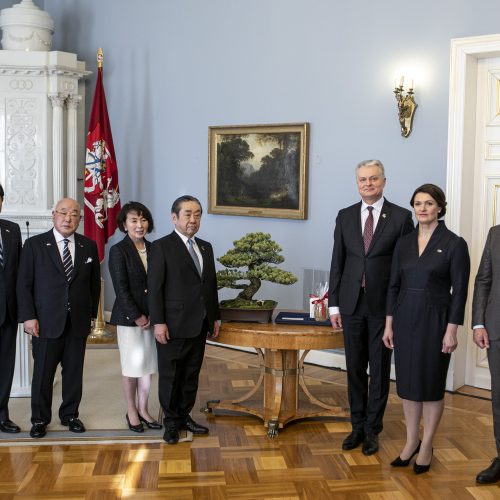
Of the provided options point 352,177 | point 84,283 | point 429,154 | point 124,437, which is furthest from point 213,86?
point 124,437

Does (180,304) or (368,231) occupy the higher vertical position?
(368,231)

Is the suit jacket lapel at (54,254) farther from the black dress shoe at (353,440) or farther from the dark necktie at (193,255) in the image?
the black dress shoe at (353,440)

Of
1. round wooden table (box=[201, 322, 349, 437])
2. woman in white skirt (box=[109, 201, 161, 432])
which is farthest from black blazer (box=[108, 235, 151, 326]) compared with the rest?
round wooden table (box=[201, 322, 349, 437])

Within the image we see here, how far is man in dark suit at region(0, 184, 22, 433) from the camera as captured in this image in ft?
15.1

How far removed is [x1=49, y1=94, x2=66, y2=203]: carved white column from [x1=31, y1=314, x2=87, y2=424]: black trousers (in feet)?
11.1

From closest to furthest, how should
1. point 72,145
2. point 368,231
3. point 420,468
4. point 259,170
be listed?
point 420,468 < point 368,231 < point 259,170 < point 72,145

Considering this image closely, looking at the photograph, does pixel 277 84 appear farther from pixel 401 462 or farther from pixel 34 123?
pixel 401 462

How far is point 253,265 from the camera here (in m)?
5.06

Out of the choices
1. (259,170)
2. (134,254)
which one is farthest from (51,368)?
(259,170)

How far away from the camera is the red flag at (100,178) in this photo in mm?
7672

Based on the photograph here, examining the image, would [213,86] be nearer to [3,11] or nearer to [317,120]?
[317,120]

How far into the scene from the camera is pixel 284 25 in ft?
21.9

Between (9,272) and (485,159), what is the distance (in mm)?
3559

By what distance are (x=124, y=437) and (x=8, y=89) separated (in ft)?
14.5
